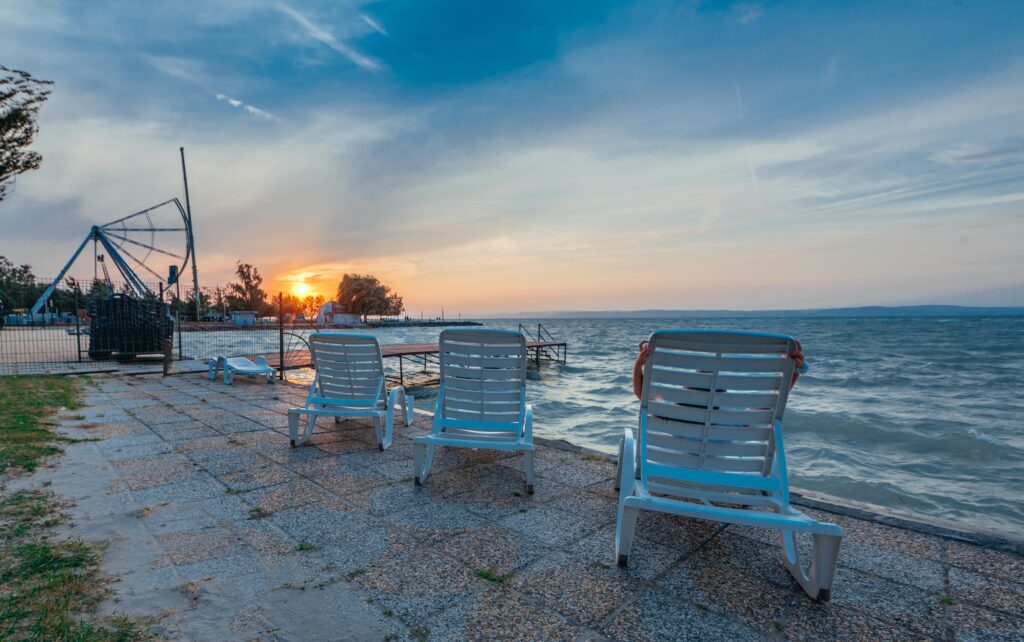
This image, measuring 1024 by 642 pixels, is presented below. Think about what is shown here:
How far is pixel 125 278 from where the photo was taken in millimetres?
29359

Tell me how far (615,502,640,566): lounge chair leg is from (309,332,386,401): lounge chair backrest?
3158 mm

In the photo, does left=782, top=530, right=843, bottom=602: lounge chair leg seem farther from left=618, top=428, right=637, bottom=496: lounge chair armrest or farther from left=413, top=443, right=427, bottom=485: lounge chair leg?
left=413, top=443, right=427, bottom=485: lounge chair leg

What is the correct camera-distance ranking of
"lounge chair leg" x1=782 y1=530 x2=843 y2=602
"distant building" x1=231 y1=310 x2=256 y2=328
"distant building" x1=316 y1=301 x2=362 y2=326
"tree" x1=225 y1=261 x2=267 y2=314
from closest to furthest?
"lounge chair leg" x1=782 y1=530 x2=843 y2=602
"distant building" x1=231 y1=310 x2=256 y2=328
"distant building" x1=316 y1=301 x2=362 y2=326
"tree" x1=225 y1=261 x2=267 y2=314

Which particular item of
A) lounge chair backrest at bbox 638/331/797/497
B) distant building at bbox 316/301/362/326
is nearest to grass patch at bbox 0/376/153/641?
lounge chair backrest at bbox 638/331/797/497

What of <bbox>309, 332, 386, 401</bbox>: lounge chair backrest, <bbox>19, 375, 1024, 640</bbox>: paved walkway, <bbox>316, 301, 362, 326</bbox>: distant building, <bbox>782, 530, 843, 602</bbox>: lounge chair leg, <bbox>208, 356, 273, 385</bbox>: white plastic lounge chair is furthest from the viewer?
<bbox>316, 301, 362, 326</bbox>: distant building

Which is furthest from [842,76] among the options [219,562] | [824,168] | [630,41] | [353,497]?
[219,562]

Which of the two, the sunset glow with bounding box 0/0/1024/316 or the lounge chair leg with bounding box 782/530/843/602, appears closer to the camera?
the lounge chair leg with bounding box 782/530/843/602

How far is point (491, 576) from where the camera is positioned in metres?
2.20

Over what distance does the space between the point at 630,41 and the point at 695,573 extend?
32.3ft

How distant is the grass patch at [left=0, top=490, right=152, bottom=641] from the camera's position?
5.49ft

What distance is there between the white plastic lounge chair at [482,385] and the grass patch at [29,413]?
351 cm

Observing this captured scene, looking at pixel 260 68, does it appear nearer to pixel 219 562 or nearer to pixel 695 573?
pixel 219 562

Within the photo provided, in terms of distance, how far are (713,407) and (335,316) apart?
82506 millimetres

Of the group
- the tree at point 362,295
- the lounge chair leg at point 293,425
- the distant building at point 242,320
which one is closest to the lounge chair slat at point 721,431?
the lounge chair leg at point 293,425
